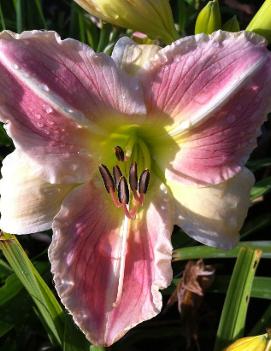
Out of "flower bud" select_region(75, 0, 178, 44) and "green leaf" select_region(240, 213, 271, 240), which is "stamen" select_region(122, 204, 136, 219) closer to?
"flower bud" select_region(75, 0, 178, 44)

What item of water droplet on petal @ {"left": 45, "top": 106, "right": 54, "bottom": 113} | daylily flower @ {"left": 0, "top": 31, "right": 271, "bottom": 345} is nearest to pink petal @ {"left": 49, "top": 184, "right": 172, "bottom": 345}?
daylily flower @ {"left": 0, "top": 31, "right": 271, "bottom": 345}

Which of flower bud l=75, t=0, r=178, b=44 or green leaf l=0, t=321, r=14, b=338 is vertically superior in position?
flower bud l=75, t=0, r=178, b=44

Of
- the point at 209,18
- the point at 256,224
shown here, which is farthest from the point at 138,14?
the point at 256,224

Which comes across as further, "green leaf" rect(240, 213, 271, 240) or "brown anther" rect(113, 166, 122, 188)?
"green leaf" rect(240, 213, 271, 240)

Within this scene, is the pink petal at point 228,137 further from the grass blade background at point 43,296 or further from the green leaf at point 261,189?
the green leaf at point 261,189

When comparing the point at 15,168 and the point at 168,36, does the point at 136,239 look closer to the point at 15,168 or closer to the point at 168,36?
the point at 15,168

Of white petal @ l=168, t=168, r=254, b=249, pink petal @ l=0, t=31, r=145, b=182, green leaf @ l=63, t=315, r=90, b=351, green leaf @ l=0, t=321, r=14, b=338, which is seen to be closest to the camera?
pink petal @ l=0, t=31, r=145, b=182
